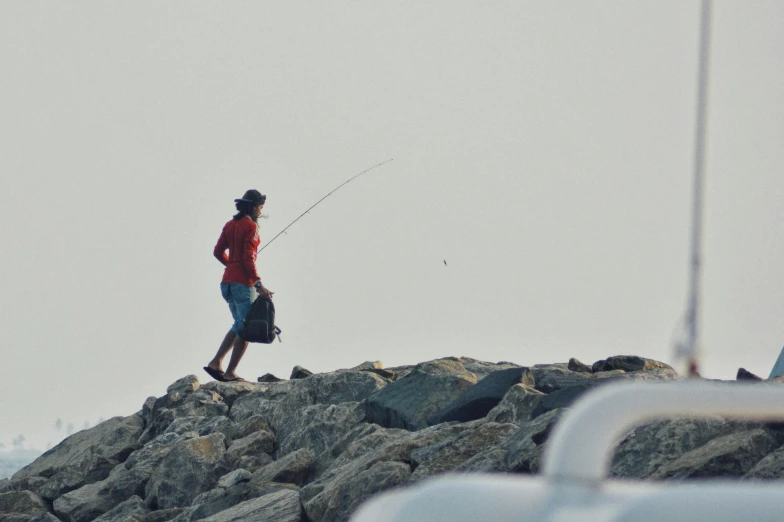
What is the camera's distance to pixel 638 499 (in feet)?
3.98

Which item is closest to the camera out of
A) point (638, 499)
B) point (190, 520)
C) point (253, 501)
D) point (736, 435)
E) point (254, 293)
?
point (638, 499)

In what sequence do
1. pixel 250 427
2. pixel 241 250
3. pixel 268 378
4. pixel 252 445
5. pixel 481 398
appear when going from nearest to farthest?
pixel 481 398
pixel 252 445
pixel 250 427
pixel 241 250
pixel 268 378

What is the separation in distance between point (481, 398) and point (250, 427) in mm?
2730

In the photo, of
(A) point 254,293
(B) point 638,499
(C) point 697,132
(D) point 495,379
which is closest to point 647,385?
(B) point 638,499

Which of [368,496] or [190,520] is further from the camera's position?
[190,520]

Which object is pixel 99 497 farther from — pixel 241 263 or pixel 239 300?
pixel 241 263

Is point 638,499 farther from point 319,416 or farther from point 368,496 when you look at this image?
point 319,416

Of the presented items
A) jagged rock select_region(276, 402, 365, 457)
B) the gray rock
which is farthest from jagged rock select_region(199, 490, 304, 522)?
jagged rock select_region(276, 402, 365, 457)

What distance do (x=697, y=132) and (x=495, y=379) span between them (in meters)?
6.96

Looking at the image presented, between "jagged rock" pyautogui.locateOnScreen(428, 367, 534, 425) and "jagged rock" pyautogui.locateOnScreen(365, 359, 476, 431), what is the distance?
211 millimetres

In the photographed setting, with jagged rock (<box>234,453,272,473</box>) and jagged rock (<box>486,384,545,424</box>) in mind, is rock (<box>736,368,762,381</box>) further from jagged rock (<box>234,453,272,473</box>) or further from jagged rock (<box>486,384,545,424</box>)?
jagged rock (<box>234,453,272,473</box>)

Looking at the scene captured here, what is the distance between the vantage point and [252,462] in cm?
972

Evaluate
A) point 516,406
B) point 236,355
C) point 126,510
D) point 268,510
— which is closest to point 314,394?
point 236,355

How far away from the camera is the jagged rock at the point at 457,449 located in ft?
23.3
